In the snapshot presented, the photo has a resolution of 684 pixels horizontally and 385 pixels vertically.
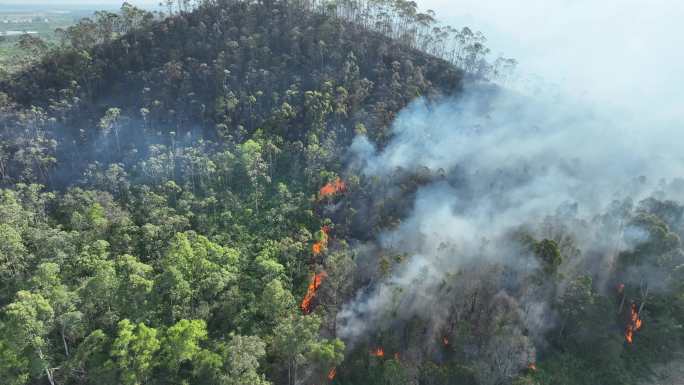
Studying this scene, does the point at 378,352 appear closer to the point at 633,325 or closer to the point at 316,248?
the point at 316,248

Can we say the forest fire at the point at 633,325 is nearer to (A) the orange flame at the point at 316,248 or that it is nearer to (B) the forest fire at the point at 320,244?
(B) the forest fire at the point at 320,244

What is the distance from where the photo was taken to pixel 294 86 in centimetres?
7269

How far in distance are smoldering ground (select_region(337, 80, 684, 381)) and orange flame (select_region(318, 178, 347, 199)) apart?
3248mm

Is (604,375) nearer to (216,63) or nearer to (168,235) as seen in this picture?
(168,235)

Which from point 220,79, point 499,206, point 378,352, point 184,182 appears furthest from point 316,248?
point 220,79

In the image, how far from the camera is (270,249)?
155 ft

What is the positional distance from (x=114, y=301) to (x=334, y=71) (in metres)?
52.7

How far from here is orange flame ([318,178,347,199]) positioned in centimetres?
5697

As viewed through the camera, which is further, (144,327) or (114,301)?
(114,301)

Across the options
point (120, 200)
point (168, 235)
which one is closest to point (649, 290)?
point (168, 235)

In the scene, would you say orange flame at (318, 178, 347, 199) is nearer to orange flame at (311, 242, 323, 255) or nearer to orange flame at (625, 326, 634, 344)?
orange flame at (311, 242, 323, 255)

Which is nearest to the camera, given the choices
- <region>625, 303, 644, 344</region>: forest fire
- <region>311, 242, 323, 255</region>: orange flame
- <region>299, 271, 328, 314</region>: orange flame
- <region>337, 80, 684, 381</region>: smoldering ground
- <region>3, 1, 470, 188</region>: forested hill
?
<region>337, 80, 684, 381</region>: smoldering ground

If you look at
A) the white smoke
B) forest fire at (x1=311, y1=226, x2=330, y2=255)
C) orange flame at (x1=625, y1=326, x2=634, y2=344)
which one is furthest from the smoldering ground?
forest fire at (x1=311, y1=226, x2=330, y2=255)

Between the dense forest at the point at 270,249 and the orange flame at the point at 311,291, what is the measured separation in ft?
0.53
